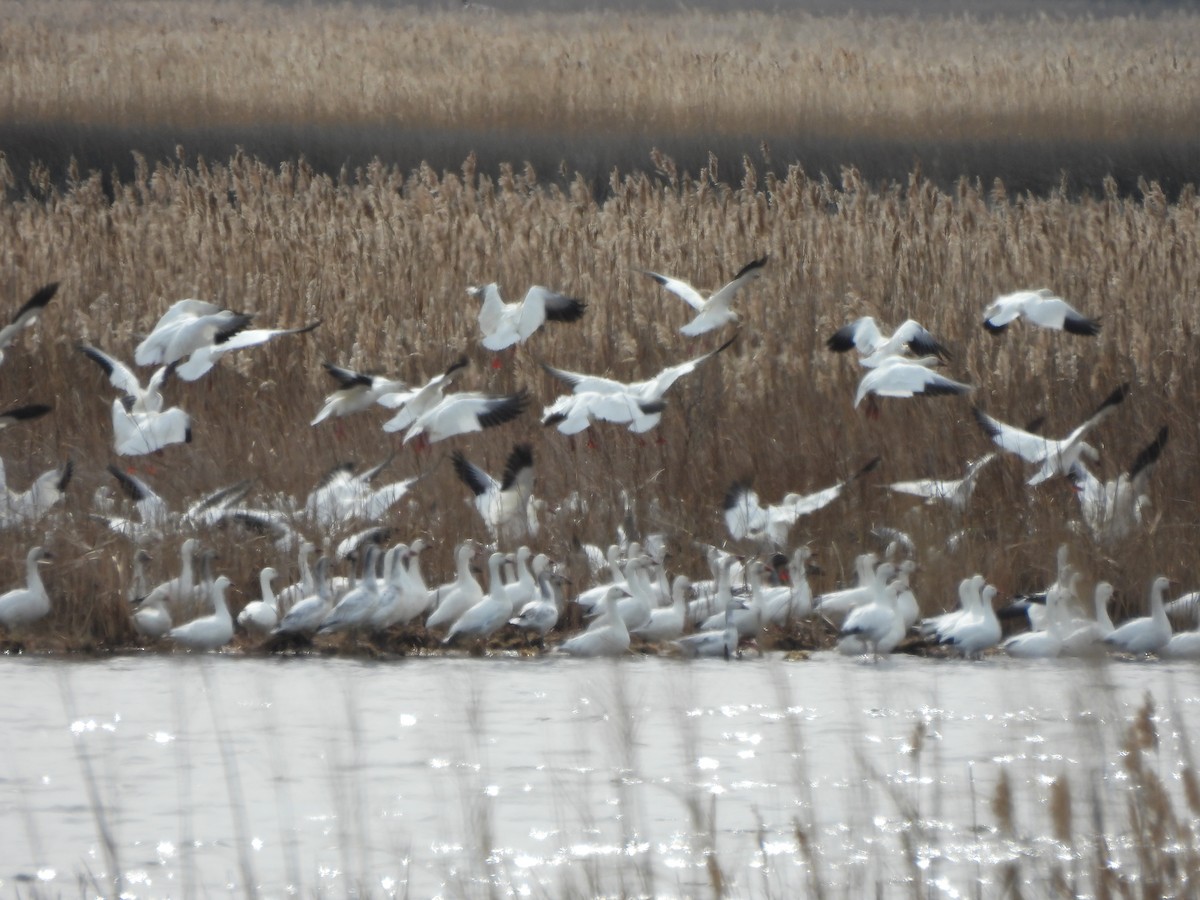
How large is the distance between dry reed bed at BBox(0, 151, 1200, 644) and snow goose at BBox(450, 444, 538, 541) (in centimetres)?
10

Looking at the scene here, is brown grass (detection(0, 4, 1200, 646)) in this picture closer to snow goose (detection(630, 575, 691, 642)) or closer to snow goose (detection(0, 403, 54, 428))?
snow goose (detection(0, 403, 54, 428))

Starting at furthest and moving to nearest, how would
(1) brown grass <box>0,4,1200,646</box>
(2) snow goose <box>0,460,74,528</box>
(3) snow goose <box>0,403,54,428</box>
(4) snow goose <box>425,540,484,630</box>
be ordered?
1. (3) snow goose <box>0,403,54,428</box>
2. (1) brown grass <box>0,4,1200,646</box>
3. (2) snow goose <box>0,460,74,528</box>
4. (4) snow goose <box>425,540,484,630</box>

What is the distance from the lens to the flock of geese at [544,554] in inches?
270

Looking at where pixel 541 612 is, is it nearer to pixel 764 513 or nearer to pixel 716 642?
pixel 716 642

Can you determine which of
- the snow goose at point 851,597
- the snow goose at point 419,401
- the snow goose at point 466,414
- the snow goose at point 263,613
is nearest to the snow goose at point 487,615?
the snow goose at point 263,613

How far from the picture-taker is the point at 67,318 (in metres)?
10.9

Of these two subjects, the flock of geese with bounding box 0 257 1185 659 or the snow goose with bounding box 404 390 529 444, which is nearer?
the flock of geese with bounding box 0 257 1185 659

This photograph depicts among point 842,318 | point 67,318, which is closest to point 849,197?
point 842,318

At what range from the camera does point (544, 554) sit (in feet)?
25.1

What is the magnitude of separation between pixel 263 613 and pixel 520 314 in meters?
2.85

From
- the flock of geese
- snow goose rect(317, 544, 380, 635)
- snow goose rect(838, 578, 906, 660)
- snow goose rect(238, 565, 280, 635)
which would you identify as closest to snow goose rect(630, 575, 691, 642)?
the flock of geese

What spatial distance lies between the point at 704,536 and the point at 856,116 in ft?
39.9

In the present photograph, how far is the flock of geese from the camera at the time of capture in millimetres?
6867

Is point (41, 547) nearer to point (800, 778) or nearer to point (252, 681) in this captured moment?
point (252, 681)
